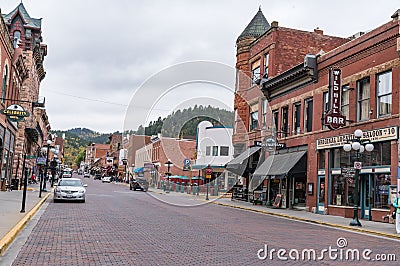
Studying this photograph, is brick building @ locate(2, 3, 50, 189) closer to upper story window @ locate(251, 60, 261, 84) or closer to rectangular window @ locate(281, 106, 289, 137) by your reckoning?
upper story window @ locate(251, 60, 261, 84)

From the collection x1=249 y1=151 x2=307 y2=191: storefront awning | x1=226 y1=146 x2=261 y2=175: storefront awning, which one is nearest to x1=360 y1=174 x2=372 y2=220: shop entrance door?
x1=249 y1=151 x2=307 y2=191: storefront awning

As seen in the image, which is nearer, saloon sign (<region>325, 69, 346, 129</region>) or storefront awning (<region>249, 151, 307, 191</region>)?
saloon sign (<region>325, 69, 346, 129</region>)

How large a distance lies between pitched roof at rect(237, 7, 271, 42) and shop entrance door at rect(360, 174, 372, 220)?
20.0 meters

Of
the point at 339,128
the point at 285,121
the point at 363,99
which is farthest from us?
the point at 285,121

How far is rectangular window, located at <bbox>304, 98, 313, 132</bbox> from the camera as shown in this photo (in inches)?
1173

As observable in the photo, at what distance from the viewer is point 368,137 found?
23.6 m

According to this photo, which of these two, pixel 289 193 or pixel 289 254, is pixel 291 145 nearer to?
pixel 289 193

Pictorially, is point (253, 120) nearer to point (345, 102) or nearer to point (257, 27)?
point (257, 27)

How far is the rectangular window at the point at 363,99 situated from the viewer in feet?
80.5

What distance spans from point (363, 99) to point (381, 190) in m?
5.05

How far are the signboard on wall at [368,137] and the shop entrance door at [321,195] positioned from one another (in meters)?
1.94

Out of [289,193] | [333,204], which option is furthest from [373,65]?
[289,193]

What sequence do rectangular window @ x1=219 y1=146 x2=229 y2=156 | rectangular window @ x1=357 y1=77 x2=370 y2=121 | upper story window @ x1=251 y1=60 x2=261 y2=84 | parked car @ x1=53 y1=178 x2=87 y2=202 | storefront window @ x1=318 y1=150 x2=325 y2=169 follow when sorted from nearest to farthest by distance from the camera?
rectangular window @ x1=357 y1=77 x2=370 y2=121, parked car @ x1=53 y1=178 x2=87 y2=202, storefront window @ x1=318 y1=150 x2=325 y2=169, upper story window @ x1=251 y1=60 x2=261 y2=84, rectangular window @ x1=219 y1=146 x2=229 y2=156

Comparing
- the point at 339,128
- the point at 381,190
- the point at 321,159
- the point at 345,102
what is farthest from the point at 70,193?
the point at 381,190
